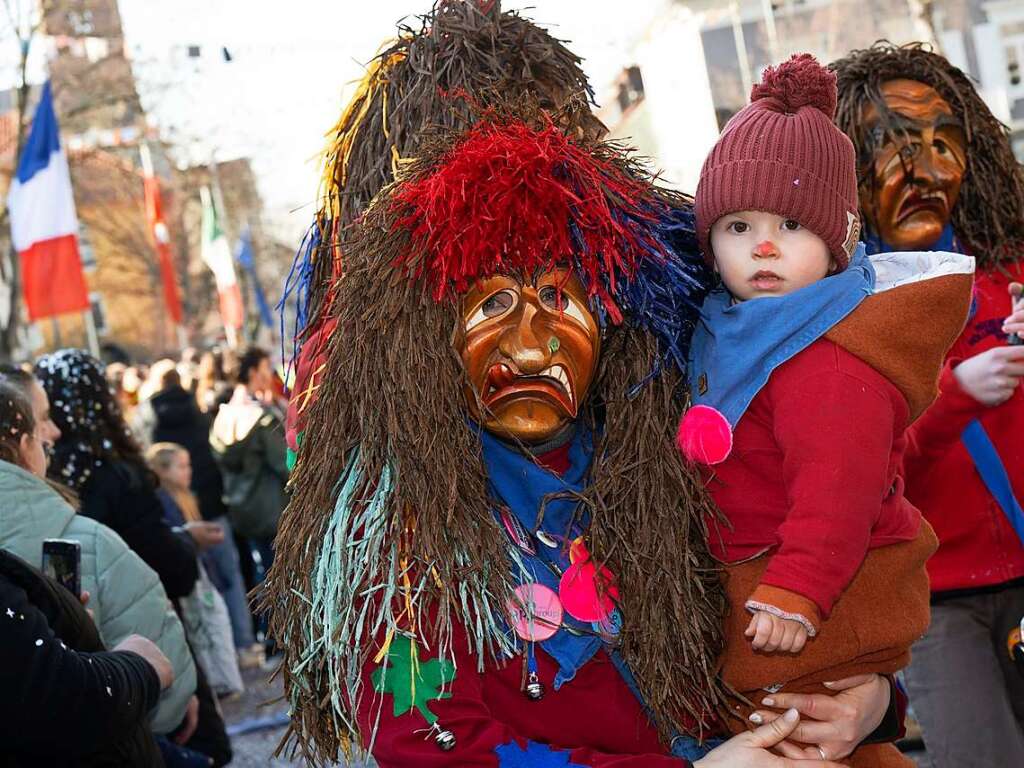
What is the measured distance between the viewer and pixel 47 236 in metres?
8.25

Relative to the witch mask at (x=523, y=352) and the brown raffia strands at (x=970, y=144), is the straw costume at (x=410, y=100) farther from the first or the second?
the brown raffia strands at (x=970, y=144)

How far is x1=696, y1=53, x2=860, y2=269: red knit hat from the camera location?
2.21 m

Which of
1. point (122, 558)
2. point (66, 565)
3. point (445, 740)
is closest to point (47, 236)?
point (122, 558)

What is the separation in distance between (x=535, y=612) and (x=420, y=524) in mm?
240

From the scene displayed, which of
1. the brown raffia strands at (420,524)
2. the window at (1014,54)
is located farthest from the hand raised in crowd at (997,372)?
the window at (1014,54)

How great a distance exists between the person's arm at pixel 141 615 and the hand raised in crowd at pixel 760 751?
6.67ft

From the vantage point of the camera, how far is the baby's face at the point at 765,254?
7.30 ft

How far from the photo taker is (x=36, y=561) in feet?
Result: 10.7

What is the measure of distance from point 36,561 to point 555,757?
6.08ft

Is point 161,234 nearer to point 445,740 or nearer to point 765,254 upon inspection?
point 765,254

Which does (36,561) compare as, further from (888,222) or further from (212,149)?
(212,149)

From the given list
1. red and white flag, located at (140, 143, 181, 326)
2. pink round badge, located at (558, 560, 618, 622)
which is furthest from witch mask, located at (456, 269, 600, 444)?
red and white flag, located at (140, 143, 181, 326)

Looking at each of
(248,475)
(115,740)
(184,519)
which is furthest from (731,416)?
(248,475)

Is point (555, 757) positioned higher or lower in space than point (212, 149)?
lower
